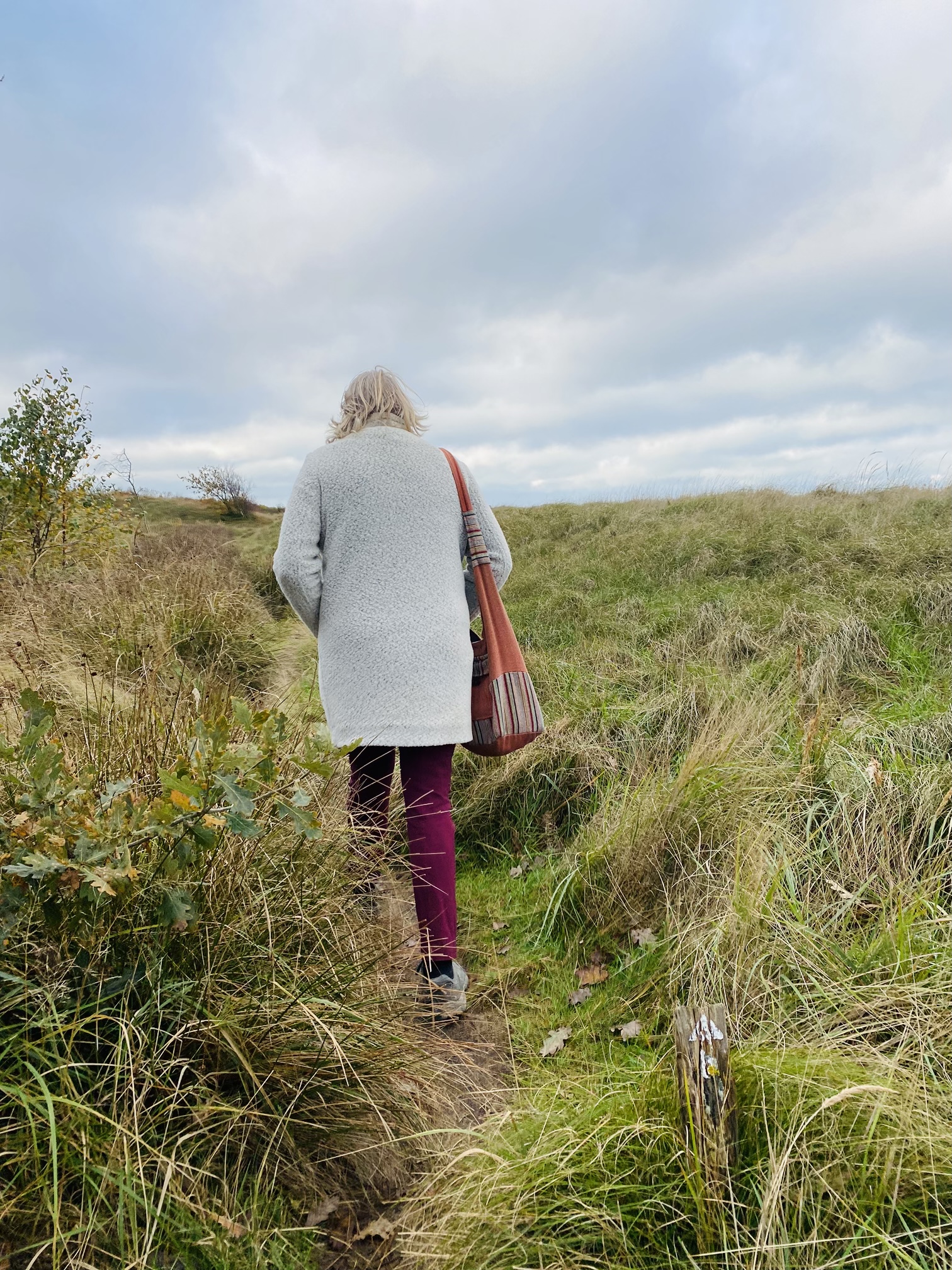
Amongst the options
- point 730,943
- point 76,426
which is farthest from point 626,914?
point 76,426

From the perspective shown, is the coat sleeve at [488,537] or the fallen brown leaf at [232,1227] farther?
the coat sleeve at [488,537]

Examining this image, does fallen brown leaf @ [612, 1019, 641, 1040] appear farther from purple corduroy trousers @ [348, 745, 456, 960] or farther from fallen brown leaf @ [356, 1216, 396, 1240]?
fallen brown leaf @ [356, 1216, 396, 1240]

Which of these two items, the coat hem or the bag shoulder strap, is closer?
the coat hem

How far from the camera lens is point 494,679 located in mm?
2834

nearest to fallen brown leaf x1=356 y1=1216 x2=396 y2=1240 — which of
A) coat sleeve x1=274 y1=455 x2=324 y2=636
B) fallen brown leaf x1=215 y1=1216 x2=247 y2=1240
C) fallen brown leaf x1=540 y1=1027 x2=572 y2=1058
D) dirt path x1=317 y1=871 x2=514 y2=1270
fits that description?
dirt path x1=317 y1=871 x2=514 y2=1270

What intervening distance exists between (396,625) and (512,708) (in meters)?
0.56

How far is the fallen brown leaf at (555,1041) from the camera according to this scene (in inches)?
100

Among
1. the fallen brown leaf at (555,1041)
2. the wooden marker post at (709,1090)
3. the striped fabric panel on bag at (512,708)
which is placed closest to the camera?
the wooden marker post at (709,1090)

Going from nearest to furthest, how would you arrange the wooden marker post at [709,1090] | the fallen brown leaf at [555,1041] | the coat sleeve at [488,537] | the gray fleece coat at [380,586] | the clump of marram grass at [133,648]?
the wooden marker post at [709,1090] → the clump of marram grass at [133,648] → the fallen brown leaf at [555,1041] → the gray fleece coat at [380,586] → the coat sleeve at [488,537]

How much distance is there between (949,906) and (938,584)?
12.9 feet

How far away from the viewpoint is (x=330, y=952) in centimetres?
220

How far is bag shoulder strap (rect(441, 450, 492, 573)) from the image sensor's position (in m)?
2.88

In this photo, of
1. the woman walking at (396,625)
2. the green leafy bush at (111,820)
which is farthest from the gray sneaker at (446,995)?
the green leafy bush at (111,820)

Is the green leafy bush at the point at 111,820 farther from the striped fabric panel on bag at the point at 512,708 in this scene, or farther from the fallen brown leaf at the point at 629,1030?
the fallen brown leaf at the point at 629,1030
